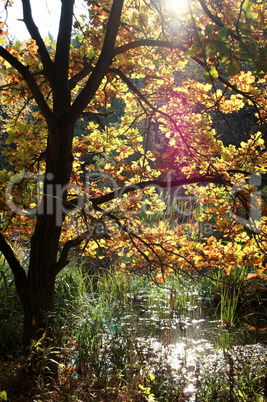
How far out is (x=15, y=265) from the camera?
236cm

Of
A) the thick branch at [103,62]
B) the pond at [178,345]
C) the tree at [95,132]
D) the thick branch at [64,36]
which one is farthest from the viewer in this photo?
the pond at [178,345]

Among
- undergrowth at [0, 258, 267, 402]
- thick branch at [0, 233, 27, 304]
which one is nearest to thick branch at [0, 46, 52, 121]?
thick branch at [0, 233, 27, 304]

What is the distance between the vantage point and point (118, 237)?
2.85m

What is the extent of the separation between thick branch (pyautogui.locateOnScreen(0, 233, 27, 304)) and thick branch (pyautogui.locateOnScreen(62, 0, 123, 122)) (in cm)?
94

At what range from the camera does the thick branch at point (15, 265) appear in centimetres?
232

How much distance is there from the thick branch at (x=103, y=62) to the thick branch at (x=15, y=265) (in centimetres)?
94

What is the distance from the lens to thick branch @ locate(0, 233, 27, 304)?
2317mm

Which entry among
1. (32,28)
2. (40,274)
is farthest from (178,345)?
(32,28)

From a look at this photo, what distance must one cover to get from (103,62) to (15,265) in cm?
146

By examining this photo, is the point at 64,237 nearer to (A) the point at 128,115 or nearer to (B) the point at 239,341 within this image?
(A) the point at 128,115

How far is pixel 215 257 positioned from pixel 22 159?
1.58m

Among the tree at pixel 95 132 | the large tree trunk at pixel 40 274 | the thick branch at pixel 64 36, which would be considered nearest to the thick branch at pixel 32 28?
the tree at pixel 95 132

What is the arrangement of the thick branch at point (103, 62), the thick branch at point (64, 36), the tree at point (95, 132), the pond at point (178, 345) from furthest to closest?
the pond at point (178, 345)
the thick branch at point (64, 36)
the tree at point (95, 132)
the thick branch at point (103, 62)

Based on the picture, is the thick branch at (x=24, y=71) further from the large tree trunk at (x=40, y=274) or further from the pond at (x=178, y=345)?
the pond at (x=178, y=345)
